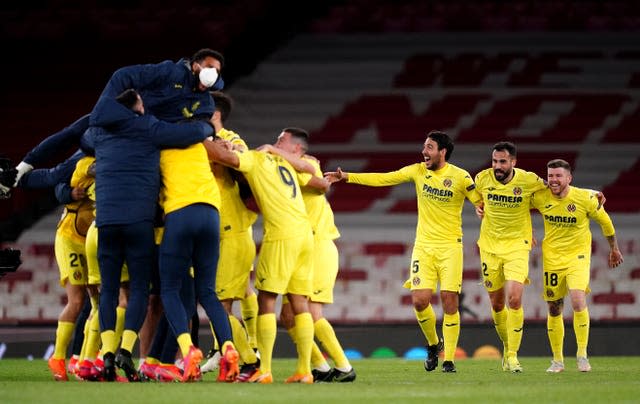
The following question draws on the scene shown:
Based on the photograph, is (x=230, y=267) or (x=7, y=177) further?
(x=230, y=267)

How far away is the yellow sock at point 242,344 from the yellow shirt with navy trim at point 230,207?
73 cm

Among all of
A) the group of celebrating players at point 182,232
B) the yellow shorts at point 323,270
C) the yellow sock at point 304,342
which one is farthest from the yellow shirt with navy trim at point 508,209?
the yellow sock at point 304,342

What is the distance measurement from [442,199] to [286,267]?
3283 mm

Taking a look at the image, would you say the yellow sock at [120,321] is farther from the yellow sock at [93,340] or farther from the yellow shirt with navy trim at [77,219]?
the yellow shirt with navy trim at [77,219]

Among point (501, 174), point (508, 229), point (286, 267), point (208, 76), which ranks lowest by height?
point (286, 267)

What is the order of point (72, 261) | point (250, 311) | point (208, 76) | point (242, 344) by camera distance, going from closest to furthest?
point (208, 76)
point (242, 344)
point (72, 261)
point (250, 311)

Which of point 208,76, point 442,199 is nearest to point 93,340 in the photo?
Answer: point 208,76

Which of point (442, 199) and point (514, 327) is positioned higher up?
point (442, 199)

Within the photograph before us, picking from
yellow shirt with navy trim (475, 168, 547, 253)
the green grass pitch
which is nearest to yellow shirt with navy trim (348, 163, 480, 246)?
yellow shirt with navy trim (475, 168, 547, 253)

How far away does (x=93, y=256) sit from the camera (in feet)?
32.2

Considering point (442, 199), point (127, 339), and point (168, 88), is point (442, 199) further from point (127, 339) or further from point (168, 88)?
point (127, 339)

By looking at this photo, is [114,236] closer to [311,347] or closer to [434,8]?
[311,347]

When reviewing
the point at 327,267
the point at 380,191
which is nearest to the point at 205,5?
the point at 380,191

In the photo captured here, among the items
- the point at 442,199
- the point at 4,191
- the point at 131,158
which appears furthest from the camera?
the point at 442,199
